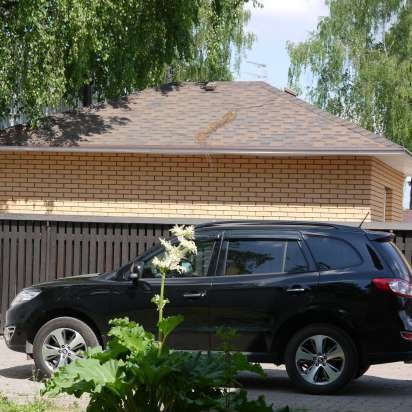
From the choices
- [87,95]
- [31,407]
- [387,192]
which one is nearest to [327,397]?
[31,407]

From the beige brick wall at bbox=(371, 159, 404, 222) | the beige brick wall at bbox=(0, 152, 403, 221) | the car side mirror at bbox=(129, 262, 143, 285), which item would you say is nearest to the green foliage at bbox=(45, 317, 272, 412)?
the car side mirror at bbox=(129, 262, 143, 285)

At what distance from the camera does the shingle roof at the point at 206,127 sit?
66.7 ft

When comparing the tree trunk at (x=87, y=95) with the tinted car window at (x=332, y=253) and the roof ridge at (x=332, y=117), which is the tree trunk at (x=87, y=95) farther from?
the tinted car window at (x=332, y=253)

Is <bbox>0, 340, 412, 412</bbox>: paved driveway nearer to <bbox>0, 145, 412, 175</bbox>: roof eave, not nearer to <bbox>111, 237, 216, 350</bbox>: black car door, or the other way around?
<bbox>111, 237, 216, 350</bbox>: black car door

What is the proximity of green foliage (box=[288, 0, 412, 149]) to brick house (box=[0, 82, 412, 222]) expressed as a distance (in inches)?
1010

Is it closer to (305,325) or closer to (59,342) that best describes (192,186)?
(59,342)

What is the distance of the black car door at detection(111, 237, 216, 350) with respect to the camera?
12.3 metres

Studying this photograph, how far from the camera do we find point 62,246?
1825 centimetres

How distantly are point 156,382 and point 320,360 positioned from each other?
15.5 feet

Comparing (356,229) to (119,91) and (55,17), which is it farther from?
(119,91)

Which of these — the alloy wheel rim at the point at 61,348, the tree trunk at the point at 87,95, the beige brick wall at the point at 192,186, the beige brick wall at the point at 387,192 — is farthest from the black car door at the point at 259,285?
the tree trunk at the point at 87,95

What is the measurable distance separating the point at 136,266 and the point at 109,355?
460cm

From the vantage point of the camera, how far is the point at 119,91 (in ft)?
112

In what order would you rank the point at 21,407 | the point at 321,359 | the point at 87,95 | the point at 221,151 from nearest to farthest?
1. the point at 21,407
2. the point at 321,359
3. the point at 221,151
4. the point at 87,95
